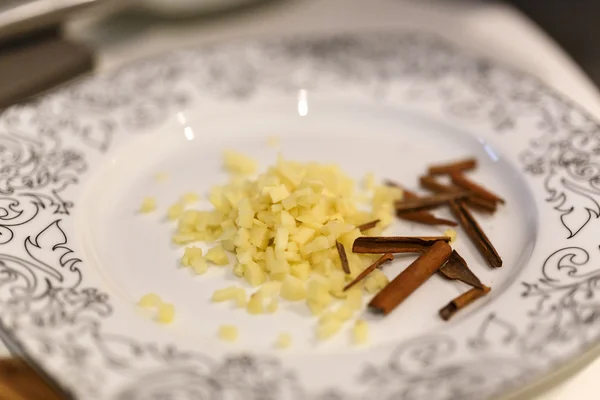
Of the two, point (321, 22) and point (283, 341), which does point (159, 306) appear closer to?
point (283, 341)

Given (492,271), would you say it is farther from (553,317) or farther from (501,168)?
(501,168)

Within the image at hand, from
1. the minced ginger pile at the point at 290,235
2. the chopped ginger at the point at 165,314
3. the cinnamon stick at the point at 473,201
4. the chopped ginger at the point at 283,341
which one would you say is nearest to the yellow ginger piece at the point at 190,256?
the minced ginger pile at the point at 290,235

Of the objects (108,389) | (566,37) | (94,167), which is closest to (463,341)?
(108,389)

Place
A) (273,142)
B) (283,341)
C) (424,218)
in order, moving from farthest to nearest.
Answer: (273,142) < (424,218) < (283,341)

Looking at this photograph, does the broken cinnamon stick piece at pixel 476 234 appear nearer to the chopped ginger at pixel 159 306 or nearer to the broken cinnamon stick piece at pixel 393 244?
the broken cinnamon stick piece at pixel 393 244

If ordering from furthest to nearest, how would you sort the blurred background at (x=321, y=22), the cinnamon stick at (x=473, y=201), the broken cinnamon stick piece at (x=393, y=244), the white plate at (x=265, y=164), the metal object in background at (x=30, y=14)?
the blurred background at (x=321, y=22) → the metal object in background at (x=30, y=14) → the cinnamon stick at (x=473, y=201) → the broken cinnamon stick piece at (x=393, y=244) → the white plate at (x=265, y=164)

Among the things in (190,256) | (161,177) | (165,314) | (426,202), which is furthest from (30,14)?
(426,202)

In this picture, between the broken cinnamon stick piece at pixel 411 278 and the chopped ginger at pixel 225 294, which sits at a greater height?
the chopped ginger at pixel 225 294
